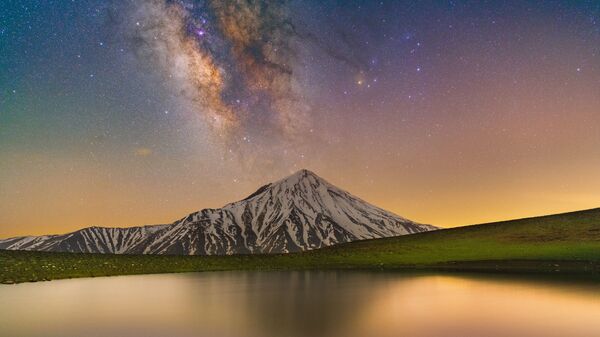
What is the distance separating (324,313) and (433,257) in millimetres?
75342

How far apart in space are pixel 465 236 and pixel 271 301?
99316 mm

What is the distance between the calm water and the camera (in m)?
21.6

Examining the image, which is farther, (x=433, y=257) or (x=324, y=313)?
(x=433, y=257)

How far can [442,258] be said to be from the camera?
94.6m

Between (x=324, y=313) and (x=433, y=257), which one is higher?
(x=433, y=257)

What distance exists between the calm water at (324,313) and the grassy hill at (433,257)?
33849 millimetres

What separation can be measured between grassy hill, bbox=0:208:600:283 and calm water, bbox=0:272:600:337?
111 feet

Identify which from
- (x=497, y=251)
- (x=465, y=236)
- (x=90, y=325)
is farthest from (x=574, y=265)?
(x=90, y=325)

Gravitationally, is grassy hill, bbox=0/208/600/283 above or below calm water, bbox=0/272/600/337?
above

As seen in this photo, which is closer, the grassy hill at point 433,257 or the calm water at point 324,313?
the calm water at point 324,313

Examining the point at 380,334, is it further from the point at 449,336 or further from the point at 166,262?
the point at 166,262

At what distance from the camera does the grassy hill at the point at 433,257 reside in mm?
73125

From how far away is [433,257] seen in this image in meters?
97.2

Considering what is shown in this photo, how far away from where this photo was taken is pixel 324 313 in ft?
89.1
